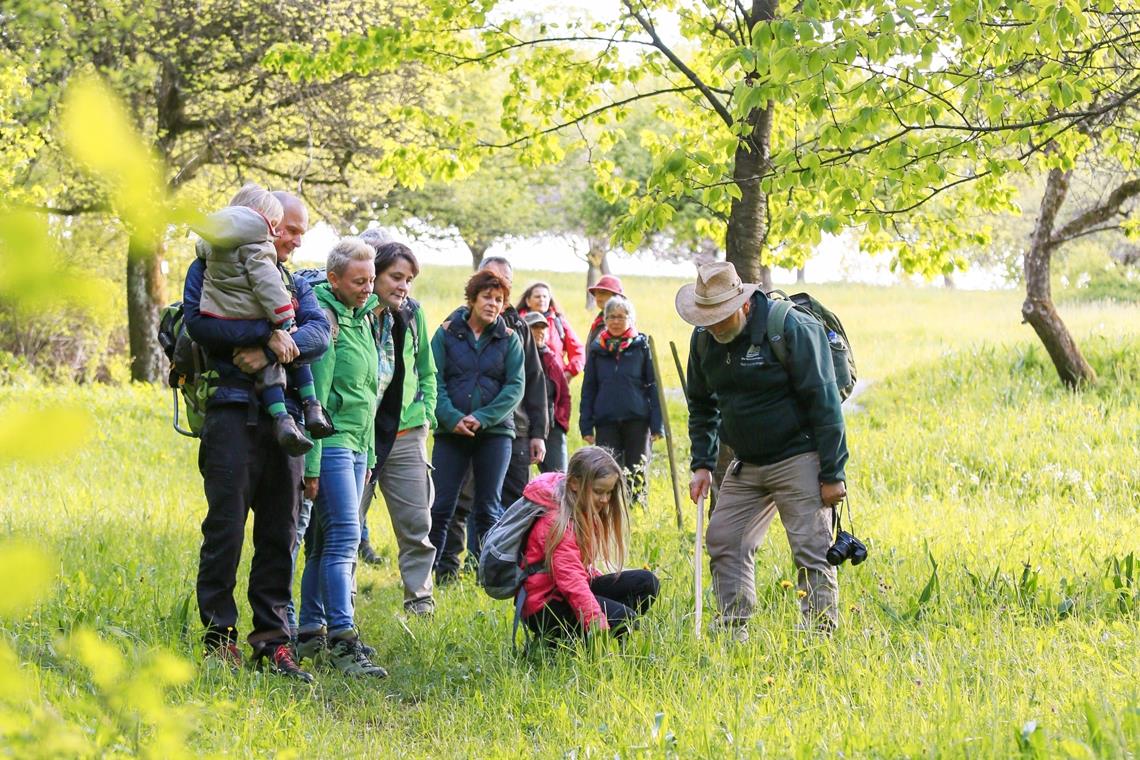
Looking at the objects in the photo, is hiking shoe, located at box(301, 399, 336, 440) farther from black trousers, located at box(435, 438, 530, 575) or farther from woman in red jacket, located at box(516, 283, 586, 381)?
woman in red jacket, located at box(516, 283, 586, 381)

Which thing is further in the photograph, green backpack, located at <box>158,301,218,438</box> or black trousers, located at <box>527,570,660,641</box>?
black trousers, located at <box>527,570,660,641</box>

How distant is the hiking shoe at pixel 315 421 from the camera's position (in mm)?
5198

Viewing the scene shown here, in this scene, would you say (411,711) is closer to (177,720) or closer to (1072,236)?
(177,720)

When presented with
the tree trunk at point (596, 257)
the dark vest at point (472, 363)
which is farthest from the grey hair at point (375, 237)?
the tree trunk at point (596, 257)

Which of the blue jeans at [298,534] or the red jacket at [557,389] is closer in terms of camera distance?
the blue jeans at [298,534]

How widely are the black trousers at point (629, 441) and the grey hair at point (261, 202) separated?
4932 mm

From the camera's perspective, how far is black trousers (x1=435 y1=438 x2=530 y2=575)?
8008 mm

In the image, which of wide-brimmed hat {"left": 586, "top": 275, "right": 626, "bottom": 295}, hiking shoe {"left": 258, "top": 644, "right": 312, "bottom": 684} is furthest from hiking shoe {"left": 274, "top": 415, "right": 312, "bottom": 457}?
wide-brimmed hat {"left": 586, "top": 275, "right": 626, "bottom": 295}

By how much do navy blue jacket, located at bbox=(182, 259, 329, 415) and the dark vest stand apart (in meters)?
2.47

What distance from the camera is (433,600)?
6.92m

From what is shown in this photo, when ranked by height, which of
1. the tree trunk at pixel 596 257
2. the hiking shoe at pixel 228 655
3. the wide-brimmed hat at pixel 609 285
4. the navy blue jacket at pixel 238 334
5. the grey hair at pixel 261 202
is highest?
the tree trunk at pixel 596 257

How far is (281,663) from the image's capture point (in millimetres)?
5379

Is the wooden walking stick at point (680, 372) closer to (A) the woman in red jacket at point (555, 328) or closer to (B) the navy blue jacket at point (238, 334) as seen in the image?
(A) the woman in red jacket at point (555, 328)

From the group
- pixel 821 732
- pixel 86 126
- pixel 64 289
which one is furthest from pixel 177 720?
pixel 821 732
